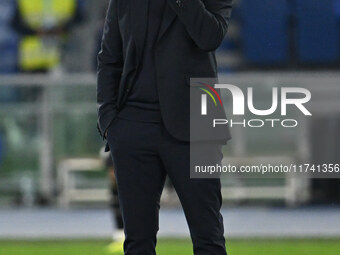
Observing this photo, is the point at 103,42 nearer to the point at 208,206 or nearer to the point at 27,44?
the point at 208,206

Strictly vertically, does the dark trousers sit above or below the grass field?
above

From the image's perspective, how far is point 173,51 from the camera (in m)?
3.01

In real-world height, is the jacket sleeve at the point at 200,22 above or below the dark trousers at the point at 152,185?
above

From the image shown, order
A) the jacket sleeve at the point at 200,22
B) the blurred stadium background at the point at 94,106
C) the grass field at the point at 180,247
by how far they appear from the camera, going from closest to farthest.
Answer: the jacket sleeve at the point at 200,22
the grass field at the point at 180,247
the blurred stadium background at the point at 94,106

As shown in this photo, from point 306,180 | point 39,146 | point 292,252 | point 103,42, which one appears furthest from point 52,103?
point 103,42

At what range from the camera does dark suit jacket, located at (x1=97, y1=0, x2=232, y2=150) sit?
2.94 meters

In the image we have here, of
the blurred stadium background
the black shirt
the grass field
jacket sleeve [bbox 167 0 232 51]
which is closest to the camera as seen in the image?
jacket sleeve [bbox 167 0 232 51]

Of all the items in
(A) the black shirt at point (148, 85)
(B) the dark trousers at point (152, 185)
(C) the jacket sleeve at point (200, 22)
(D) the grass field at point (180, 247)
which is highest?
(C) the jacket sleeve at point (200, 22)

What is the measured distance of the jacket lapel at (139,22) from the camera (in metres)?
3.02

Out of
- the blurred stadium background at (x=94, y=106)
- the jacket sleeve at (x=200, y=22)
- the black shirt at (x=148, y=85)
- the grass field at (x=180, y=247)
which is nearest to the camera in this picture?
the jacket sleeve at (x=200, y=22)

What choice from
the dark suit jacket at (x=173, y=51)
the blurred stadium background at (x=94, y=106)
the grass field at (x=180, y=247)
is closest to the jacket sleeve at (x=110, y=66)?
the dark suit jacket at (x=173, y=51)

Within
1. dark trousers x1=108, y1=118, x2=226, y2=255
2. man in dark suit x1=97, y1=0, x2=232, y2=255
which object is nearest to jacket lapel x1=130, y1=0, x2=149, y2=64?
man in dark suit x1=97, y1=0, x2=232, y2=255

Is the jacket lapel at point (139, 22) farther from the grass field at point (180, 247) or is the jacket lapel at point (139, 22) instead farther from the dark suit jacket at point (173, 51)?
the grass field at point (180, 247)

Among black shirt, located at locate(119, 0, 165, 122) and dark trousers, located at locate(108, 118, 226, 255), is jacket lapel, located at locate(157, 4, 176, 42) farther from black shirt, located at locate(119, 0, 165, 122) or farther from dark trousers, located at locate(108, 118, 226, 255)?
dark trousers, located at locate(108, 118, 226, 255)
